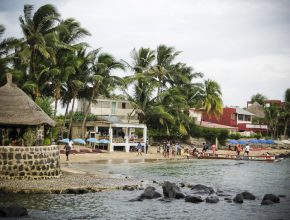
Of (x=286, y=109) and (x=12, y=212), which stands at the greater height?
(x=286, y=109)

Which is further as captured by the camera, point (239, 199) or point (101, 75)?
point (101, 75)

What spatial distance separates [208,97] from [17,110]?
45.6 metres

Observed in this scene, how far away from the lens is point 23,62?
4156 centimetres

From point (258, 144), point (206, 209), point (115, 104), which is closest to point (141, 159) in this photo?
point (115, 104)

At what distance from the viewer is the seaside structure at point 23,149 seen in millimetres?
23953

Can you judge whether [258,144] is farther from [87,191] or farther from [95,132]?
[87,191]

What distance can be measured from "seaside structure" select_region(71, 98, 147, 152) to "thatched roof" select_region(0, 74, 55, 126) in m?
26.1

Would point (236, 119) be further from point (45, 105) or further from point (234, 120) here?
point (45, 105)

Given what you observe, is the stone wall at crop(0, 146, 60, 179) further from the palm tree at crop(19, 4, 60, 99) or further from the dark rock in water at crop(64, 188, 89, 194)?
the palm tree at crop(19, 4, 60, 99)

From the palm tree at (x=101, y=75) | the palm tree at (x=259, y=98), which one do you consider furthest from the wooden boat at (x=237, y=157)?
the palm tree at (x=259, y=98)

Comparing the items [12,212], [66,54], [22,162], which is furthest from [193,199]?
[66,54]

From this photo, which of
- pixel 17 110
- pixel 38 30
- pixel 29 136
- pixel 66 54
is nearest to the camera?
pixel 17 110

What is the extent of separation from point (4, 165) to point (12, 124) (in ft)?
→ 7.52

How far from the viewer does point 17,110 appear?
24.6 m
